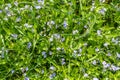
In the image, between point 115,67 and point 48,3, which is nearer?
point 115,67

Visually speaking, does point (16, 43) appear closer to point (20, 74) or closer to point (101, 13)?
point (20, 74)

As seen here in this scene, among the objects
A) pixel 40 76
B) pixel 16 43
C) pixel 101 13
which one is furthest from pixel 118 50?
pixel 16 43

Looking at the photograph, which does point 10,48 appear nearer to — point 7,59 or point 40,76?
point 7,59

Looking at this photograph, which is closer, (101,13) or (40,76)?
(40,76)

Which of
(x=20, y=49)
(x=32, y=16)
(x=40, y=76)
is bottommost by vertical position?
(x=40, y=76)

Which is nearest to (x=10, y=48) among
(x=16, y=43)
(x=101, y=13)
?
(x=16, y=43)

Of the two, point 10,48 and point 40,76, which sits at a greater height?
point 10,48
